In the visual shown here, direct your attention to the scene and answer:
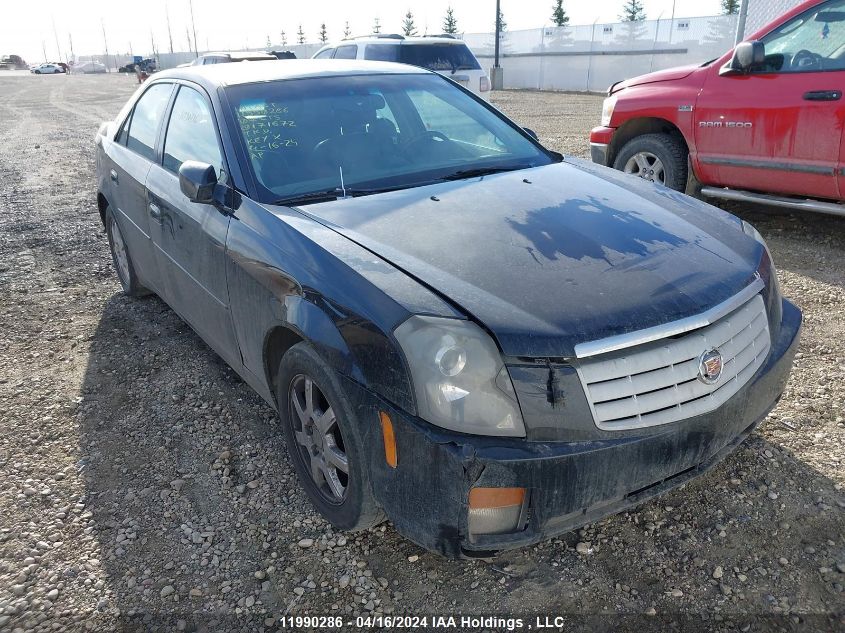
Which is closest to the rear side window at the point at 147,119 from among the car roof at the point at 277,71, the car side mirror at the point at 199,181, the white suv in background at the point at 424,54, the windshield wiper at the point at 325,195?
the car roof at the point at 277,71

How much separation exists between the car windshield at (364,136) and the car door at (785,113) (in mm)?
2620

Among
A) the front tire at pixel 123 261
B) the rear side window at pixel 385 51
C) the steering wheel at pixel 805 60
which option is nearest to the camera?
the front tire at pixel 123 261

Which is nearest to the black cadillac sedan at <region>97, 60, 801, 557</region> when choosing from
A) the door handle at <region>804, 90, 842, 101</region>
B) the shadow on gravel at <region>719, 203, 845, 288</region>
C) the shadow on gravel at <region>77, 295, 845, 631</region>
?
the shadow on gravel at <region>77, 295, 845, 631</region>

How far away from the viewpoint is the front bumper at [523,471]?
6.26 ft

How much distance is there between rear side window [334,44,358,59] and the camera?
13151 mm

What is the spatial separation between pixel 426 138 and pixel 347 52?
11.0m

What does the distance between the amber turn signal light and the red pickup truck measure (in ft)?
14.4

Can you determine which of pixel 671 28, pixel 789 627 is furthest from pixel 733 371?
pixel 671 28

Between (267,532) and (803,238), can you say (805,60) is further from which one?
(267,532)

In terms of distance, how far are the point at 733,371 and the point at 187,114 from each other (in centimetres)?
282

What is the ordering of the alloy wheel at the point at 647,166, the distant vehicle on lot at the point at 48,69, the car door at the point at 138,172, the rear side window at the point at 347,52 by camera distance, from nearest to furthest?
the car door at the point at 138,172, the alloy wheel at the point at 647,166, the rear side window at the point at 347,52, the distant vehicle on lot at the point at 48,69

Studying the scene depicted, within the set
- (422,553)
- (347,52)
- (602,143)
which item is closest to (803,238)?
(602,143)

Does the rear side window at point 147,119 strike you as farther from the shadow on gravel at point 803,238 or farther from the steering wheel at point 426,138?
the shadow on gravel at point 803,238

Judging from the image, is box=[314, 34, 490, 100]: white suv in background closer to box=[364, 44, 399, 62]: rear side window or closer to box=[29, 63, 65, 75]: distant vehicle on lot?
box=[364, 44, 399, 62]: rear side window
